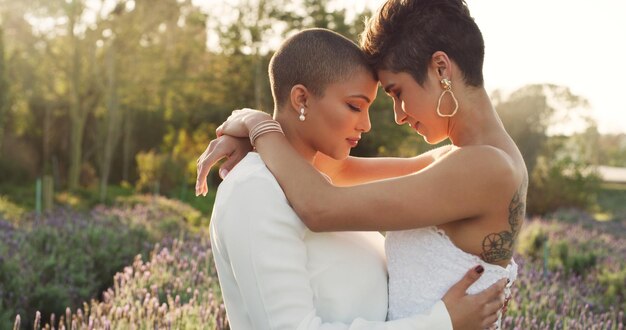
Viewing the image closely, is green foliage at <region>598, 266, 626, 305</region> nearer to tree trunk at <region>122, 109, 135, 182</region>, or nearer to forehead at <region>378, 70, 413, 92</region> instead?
forehead at <region>378, 70, 413, 92</region>

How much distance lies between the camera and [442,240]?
242 centimetres

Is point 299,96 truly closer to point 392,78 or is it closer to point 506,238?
point 392,78

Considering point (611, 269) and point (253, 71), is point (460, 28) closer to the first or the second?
point (611, 269)

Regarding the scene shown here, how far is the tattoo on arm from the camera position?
2.41 meters

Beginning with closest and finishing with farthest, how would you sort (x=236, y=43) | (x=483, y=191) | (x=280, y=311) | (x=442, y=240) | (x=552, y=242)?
(x=280, y=311) → (x=483, y=191) → (x=442, y=240) → (x=552, y=242) → (x=236, y=43)

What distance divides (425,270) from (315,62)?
84cm

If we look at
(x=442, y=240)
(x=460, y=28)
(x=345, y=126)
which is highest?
(x=460, y=28)

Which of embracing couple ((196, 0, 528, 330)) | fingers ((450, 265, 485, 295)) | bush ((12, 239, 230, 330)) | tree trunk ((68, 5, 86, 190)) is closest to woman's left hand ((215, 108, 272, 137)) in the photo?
embracing couple ((196, 0, 528, 330))

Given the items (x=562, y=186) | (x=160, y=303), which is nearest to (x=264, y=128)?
(x=160, y=303)

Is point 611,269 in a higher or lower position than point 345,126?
lower

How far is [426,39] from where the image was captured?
7.97 feet

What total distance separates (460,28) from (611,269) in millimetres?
6330

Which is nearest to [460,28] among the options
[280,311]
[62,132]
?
[280,311]

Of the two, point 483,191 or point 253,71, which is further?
point 253,71
